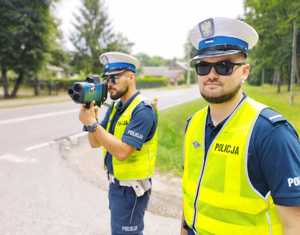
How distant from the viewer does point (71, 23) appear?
43.9 meters

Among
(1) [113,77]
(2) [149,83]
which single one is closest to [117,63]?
(1) [113,77]

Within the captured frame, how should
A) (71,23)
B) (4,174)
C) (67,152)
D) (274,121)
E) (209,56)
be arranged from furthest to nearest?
(71,23) < (67,152) < (4,174) < (209,56) < (274,121)

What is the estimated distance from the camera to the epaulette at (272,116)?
1510 millimetres

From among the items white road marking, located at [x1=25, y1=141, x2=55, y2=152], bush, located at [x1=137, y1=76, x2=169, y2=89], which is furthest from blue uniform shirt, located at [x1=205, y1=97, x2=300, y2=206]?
bush, located at [x1=137, y1=76, x2=169, y2=89]

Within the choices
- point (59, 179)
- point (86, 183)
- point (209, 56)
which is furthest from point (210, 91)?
point (59, 179)

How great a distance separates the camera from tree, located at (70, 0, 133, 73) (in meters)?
42.8

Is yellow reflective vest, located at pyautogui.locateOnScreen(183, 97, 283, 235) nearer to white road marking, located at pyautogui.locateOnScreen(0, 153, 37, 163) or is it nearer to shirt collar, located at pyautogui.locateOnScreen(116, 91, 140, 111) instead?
shirt collar, located at pyautogui.locateOnScreen(116, 91, 140, 111)

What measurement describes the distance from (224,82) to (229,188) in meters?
0.54

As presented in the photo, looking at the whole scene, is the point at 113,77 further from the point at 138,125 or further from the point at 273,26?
the point at 273,26

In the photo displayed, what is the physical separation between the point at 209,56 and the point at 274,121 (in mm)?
474

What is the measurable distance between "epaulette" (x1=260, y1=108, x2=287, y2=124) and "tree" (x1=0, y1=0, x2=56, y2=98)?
921 inches

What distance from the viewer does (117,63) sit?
2836 millimetres

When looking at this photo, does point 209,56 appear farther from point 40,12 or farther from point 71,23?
point 71,23

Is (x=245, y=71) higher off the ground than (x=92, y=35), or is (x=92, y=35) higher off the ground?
(x=92, y=35)
